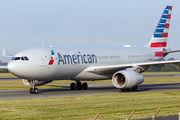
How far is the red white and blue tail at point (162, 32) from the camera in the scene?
3791cm


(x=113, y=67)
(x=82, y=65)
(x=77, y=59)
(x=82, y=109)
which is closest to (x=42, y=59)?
(x=77, y=59)

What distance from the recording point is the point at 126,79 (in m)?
26.4

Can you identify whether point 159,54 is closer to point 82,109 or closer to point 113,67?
point 113,67

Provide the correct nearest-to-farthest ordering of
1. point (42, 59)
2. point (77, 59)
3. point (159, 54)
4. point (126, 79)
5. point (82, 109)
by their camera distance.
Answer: point (82, 109), point (42, 59), point (126, 79), point (77, 59), point (159, 54)

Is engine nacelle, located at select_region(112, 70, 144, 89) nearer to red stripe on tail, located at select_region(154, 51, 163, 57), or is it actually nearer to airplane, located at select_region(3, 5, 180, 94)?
airplane, located at select_region(3, 5, 180, 94)

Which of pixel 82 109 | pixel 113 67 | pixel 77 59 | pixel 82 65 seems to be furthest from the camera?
pixel 113 67

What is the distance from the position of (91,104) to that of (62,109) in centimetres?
261

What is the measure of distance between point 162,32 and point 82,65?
Answer: 1466 cm

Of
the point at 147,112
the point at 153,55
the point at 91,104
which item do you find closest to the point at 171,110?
the point at 147,112

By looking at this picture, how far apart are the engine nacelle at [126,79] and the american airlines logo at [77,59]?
316 cm

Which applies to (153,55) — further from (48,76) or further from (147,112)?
(147,112)

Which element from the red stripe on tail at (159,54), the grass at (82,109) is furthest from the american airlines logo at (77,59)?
the red stripe on tail at (159,54)

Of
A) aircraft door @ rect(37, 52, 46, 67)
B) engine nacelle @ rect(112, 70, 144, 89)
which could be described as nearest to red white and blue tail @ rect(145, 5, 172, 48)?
engine nacelle @ rect(112, 70, 144, 89)

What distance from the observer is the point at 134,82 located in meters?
26.9
